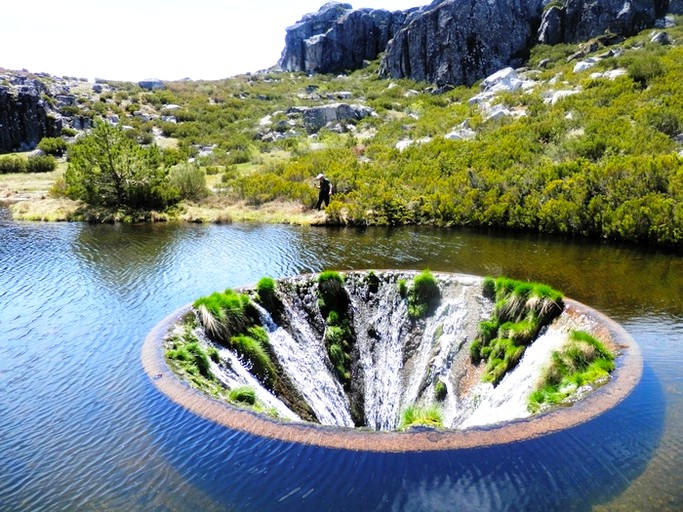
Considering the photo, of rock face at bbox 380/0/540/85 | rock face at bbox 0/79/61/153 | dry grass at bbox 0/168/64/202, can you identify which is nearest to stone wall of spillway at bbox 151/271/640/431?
dry grass at bbox 0/168/64/202

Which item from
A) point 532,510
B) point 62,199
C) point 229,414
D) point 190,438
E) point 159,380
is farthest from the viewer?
point 62,199

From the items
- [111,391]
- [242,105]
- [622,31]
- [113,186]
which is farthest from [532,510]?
[242,105]

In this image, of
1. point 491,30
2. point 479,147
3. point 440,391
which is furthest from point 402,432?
point 491,30

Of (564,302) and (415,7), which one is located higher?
(415,7)

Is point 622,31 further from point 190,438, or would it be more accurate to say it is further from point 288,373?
point 190,438

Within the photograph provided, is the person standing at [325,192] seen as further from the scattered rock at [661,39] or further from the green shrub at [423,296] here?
the scattered rock at [661,39]

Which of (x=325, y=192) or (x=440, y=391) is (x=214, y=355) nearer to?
(x=440, y=391)

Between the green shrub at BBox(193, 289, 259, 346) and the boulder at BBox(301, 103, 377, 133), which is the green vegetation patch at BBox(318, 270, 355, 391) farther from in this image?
the boulder at BBox(301, 103, 377, 133)
